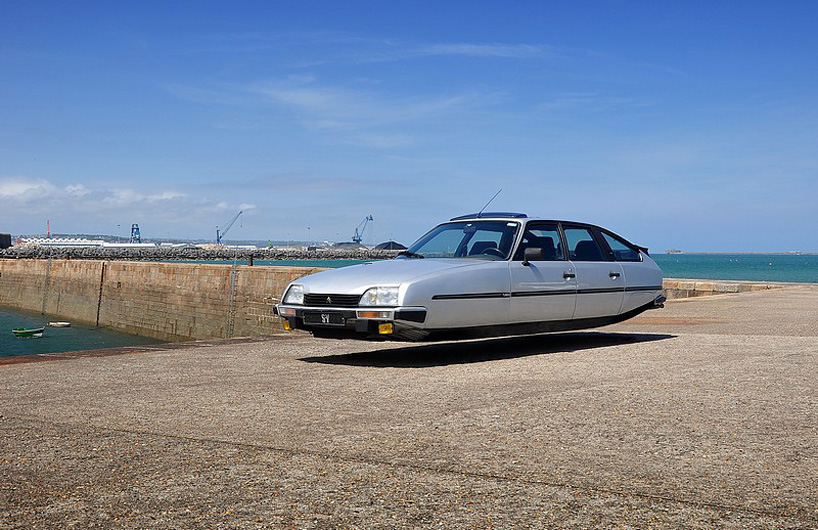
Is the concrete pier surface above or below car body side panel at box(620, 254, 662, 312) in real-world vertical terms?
below

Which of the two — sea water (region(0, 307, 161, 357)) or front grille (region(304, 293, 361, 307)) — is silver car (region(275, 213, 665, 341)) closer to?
front grille (region(304, 293, 361, 307))

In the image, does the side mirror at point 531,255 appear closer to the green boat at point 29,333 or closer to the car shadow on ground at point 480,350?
the car shadow on ground at point 480,350

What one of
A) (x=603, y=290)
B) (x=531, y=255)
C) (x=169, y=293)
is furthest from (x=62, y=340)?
(x=531, y=255)

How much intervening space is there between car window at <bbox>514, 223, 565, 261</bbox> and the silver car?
0.01m

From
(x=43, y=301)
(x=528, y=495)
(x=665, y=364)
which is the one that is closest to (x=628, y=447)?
(x=528, y=495)

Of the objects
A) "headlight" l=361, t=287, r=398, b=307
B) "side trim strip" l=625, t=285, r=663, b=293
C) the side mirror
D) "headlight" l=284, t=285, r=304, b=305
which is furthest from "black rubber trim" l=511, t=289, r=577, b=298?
"headlight" l=284, t=285, r=304, b=305

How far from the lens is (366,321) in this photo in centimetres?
757

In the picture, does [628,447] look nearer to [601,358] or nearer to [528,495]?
[528,495]

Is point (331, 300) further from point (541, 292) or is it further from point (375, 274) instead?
point (541, 292)

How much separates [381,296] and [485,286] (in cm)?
112

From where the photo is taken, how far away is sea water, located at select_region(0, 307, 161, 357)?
28.8 m

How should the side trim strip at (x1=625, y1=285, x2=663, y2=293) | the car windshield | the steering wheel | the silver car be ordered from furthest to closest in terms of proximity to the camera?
the side trim strip at (x1=625, y1=285, x2=663, y2=293) → the car windshield → the steering wheel → the silver car

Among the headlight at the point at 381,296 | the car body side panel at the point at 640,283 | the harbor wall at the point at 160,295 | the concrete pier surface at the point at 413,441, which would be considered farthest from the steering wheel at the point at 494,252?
the harbor wall at the point at 160,295

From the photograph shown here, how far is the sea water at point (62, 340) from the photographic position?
28.8 m
